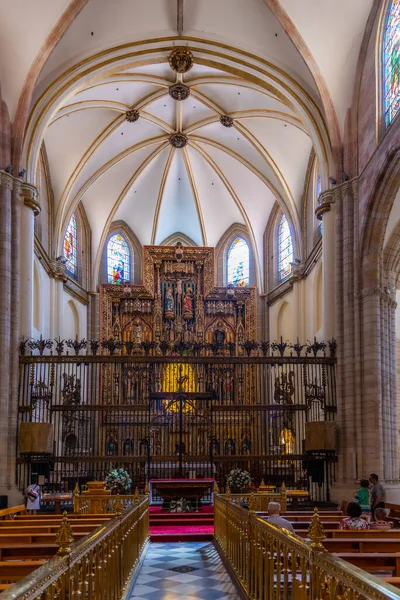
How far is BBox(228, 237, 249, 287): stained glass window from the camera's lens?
107ft

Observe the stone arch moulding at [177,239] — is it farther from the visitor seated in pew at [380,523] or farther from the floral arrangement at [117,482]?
the visitor seated in pew at [380,523]

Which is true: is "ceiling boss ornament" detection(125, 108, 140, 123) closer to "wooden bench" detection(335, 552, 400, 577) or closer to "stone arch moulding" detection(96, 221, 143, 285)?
"stone arch moulding" detection(96, 221, 143, 285)

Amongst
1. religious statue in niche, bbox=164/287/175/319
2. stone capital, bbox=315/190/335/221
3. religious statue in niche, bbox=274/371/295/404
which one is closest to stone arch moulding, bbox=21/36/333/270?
stone capital, bbox=315/190/335/221

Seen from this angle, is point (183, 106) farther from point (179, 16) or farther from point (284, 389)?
point (284, 389)

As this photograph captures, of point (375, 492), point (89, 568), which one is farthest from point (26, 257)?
point (89, 568)

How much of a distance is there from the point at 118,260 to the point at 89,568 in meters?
28.1

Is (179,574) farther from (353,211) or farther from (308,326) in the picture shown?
(308,326)

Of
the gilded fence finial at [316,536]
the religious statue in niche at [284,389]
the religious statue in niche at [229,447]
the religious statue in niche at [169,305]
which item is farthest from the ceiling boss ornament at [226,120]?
the gilded fence finial at [316,536]

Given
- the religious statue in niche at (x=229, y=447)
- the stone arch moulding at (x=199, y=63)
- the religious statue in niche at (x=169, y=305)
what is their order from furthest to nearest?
the religious statue in niche at (x=169, y=305)
the religious statue in niche at (x=229, y=447)
the stone arch moulding at (x=199, y=63)

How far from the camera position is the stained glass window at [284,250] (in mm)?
29203

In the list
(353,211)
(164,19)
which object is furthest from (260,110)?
(353,211)

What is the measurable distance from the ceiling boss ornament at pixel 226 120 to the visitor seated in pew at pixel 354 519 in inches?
801

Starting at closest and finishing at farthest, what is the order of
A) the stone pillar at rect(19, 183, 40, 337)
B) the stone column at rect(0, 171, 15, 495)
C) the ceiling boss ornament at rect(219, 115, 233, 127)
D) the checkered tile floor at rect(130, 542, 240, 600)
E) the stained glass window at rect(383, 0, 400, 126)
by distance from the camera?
the checkered tile floor at rect(130, 542, 240, 600) → the stained glass window at rect(383, 0, 400, 126) → the stone column at rect(0, 171, 15, 495) → the stone pillar at rect(19, 183, 40, 337) → the ceiling boss ornament at rect(219, 115, 233, 127)

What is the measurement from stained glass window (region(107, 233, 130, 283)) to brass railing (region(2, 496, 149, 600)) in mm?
23162
